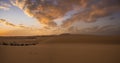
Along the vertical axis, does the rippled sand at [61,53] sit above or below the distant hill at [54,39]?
below

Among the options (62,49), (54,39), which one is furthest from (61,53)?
(54,39)

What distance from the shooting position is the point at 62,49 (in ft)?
10.6

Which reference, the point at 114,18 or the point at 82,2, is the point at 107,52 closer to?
the point at 114,18

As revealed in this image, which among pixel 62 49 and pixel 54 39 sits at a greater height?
pixel 54 39

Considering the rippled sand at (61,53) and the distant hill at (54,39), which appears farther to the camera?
the distant hill at (54,39)

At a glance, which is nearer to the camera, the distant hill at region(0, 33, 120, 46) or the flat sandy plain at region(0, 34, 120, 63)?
the flat sandy plain at region(0, 34, 120, 63)

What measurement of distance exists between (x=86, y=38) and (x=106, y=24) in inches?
15.0

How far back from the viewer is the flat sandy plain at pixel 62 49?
10.3 ft

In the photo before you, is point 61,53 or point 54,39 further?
point 54,39

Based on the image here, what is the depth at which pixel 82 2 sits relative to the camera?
10.6 ft

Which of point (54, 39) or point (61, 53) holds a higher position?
point (54, 39)

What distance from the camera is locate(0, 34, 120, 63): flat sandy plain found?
3.12m

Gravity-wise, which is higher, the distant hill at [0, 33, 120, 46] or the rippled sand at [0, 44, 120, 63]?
the distant hill at [0, 33, 120, 46]

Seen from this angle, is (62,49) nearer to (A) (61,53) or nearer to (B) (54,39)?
(A) (61,53)
